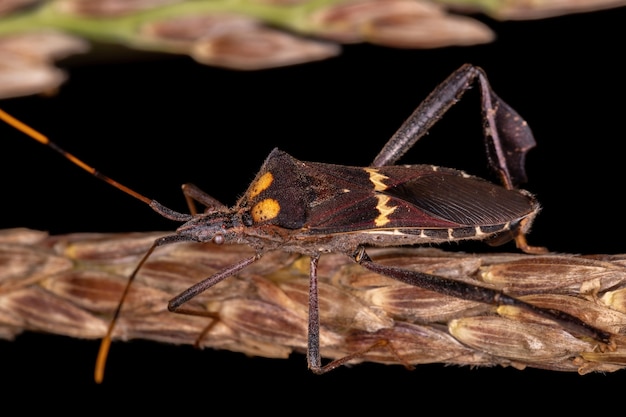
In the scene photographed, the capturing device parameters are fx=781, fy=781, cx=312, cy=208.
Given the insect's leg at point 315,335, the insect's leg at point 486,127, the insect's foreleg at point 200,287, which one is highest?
the insect's leg at point 486,127

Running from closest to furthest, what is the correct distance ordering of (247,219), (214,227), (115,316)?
(115,316), (214,227), (247,219)

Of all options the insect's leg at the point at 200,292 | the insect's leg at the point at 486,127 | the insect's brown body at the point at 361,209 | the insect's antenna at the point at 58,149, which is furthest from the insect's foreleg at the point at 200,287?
the insect's leg at the point at 486,127

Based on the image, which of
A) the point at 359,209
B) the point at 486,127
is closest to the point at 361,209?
the point at 359,209

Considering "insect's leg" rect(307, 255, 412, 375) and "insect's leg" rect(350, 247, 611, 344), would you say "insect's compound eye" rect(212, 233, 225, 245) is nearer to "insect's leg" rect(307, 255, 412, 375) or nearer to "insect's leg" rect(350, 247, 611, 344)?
"insect's leg" rect(307, 255, 412, 375)

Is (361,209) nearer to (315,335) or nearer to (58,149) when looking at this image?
(315,335)

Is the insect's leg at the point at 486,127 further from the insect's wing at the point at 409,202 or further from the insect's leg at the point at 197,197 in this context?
the insect's leg at the point at 197,197

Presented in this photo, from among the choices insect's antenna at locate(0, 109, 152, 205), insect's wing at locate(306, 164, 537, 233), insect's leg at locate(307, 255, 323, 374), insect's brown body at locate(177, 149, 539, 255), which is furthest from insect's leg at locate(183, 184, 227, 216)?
insect's leg at locate(307, 255, 323, 374)
